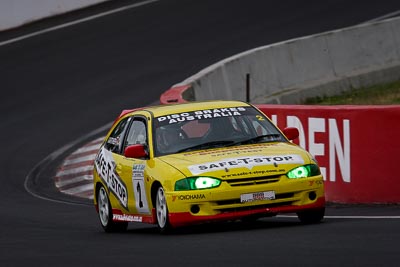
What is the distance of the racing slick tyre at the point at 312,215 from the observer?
1284 centimetres

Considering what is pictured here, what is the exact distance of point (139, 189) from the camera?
13508mm

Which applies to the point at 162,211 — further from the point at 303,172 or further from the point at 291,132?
the point at 291,132

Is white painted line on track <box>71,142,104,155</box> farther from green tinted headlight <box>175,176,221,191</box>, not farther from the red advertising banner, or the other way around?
green tinted headlight <box>175,176,221,191</box>

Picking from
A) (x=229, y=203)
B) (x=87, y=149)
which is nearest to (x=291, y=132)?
(x=229, y=203)

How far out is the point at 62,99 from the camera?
2780 centimetres

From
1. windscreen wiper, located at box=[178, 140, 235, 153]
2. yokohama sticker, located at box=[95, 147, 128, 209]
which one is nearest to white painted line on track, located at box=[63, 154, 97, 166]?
yokohama sticker, located at box=[95, 147, 128, 209]

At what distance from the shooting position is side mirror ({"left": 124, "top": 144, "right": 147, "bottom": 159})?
13.4 metres

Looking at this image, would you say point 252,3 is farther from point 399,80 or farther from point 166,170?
point 166,170

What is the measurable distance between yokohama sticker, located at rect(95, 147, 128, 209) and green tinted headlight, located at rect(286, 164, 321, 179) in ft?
6.75

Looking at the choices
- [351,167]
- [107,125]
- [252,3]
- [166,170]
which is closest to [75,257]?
[166,170]

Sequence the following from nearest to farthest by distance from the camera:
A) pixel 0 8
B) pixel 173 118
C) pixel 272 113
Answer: pixel 173 118 → pixel 272 113 → pixel 0 8

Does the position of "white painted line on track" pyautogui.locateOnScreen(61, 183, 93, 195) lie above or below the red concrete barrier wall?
below

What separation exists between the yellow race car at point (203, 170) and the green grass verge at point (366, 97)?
35.3 feet

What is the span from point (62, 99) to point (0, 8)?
5132 millimetres
